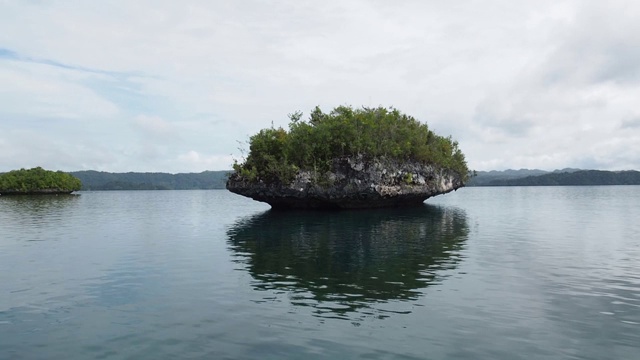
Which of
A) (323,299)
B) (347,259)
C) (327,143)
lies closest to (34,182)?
(327,143)

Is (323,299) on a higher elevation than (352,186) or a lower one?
lower

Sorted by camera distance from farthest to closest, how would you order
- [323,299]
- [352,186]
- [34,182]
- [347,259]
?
[34,182] < [352,186] < [347,259] < [323,299]

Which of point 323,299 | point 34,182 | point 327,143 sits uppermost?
point 327,143

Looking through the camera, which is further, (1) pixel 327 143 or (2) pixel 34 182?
(2) pixel 34 182

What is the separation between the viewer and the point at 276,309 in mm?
15195

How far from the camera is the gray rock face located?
199 ft

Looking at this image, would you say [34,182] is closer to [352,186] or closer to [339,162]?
[339,162]

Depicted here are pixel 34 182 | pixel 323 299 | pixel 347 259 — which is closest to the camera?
pixel 323 299

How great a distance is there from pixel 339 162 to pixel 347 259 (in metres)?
37.1

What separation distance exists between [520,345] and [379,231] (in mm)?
27712

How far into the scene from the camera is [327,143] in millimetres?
62281

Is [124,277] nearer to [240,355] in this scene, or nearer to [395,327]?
[240,355]

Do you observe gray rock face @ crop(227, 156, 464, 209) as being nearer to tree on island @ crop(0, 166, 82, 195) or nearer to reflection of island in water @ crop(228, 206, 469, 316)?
reflection of island in water @ crop(228, 206, 469, 316)

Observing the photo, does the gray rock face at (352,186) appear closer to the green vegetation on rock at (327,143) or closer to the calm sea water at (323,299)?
the green vegetation on rock at (327,143)
